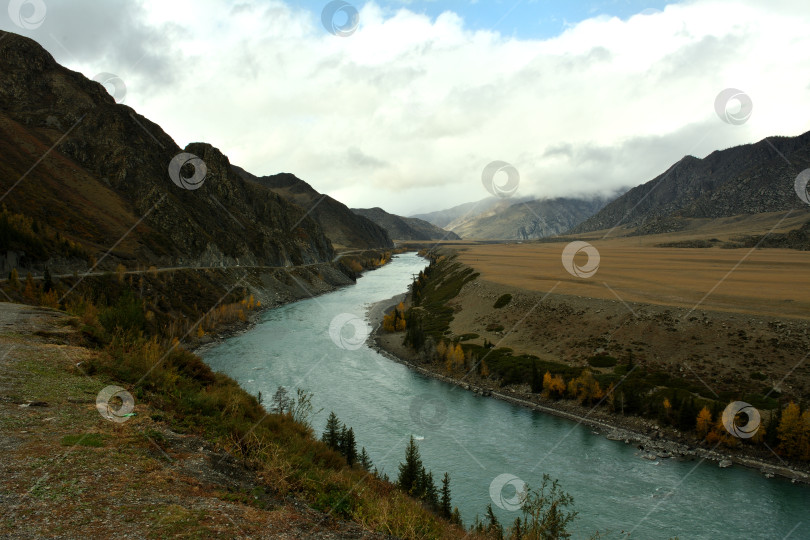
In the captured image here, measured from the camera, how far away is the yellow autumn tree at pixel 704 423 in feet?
118

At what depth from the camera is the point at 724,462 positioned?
32875 mm

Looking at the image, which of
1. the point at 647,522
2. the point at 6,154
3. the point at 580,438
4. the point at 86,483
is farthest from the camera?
the point at 6,154

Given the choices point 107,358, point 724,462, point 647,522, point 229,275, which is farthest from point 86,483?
point 229,275

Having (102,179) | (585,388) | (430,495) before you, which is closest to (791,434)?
(585,388)

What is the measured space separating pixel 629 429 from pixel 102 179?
→ 366 feet

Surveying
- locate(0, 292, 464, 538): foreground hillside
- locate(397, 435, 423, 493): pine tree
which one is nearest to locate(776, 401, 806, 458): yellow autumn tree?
locate(397, 435, 423, 493): pine tree

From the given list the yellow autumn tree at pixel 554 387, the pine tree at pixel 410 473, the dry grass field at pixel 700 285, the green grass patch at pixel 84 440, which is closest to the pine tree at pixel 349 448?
the pine tree at pixel 410 473

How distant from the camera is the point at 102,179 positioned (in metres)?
97.4

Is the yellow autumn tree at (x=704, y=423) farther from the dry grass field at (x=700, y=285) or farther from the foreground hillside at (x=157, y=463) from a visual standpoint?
the foreground hillside at (x=157, y=463)

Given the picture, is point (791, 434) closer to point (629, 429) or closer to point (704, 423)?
point (704, 423)

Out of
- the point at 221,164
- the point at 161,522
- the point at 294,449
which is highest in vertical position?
the point at 221,164

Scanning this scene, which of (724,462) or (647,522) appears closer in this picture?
(647,522)

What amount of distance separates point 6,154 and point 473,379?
9268 centimetres

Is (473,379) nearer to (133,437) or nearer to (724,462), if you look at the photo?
(724,462)
